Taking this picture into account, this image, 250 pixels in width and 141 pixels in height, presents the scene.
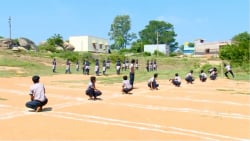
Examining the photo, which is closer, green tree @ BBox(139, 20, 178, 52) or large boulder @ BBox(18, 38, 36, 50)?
large boulder @ BBox(18, 38, 36, 50)

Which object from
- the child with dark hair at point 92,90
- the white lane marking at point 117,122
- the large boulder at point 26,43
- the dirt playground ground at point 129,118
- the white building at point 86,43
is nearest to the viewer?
the dirt playground ground at point 129,118

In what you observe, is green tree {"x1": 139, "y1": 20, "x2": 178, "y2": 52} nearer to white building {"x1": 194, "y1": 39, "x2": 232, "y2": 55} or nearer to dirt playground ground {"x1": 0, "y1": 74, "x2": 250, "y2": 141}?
white building {"x1": 194, "y1": 39, "x2": 232, "y2": 55}

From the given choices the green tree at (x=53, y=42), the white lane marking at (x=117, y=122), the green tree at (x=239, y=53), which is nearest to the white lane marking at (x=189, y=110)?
the white lane marking at (x=117, y=122)

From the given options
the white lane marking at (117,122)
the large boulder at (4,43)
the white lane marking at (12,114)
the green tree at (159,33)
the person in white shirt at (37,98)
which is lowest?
the white lane marking at (117,122)

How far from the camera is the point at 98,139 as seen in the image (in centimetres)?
708

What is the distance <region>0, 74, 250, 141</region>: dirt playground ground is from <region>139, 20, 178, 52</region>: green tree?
89.5 meters

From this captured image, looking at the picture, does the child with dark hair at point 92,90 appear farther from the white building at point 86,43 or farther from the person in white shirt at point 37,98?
the white building at point 86,43

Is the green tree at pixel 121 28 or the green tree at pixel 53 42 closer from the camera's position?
the green tree at pixel 53 42

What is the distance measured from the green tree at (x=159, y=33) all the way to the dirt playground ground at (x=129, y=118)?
294ft

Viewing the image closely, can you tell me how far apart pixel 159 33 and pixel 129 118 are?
9522cm

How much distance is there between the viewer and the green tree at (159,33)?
336ft

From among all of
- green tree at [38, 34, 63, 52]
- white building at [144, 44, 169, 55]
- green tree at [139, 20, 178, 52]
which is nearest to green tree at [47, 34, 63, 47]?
green tree at [38, 34, 63, 52]

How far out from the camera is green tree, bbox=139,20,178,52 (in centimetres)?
10256

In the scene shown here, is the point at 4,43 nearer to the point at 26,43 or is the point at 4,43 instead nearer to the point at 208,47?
the point at 26,43
